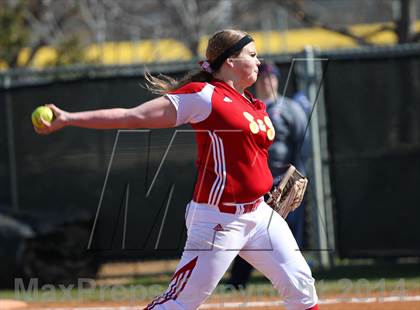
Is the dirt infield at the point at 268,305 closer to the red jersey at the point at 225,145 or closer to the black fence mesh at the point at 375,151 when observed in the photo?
the black fence mesh at the point at 375,151

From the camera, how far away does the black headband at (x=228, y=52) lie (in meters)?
5.30

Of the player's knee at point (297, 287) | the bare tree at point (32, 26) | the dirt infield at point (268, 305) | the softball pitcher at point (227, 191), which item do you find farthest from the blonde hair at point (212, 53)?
the bare tree at point (32, 26)

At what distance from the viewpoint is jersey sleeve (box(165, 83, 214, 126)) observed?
4930 mm

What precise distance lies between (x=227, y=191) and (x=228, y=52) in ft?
2.60

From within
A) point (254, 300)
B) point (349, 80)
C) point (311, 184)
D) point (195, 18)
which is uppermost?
point (195, 18)

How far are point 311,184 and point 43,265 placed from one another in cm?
Answer: 299

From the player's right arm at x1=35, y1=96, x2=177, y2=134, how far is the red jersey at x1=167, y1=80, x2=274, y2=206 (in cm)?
17

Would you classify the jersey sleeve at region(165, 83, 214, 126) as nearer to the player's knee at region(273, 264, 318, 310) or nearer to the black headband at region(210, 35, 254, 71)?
the black headband at region(210, 35, 254, 71)

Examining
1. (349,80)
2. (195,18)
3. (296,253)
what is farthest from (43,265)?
(195,18)

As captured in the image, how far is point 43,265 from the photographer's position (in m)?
10.0

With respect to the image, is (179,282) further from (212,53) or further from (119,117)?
(212,53)

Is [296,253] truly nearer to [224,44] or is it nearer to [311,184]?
[224,44]

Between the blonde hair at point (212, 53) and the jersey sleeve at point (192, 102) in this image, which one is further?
Answer: the blonde hair at point (212, 53)

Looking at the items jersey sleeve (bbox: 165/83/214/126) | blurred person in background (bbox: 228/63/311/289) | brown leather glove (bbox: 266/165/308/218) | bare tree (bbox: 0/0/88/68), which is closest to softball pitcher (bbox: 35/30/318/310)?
jersey sleeve (bbox: 165/83/214/126)
